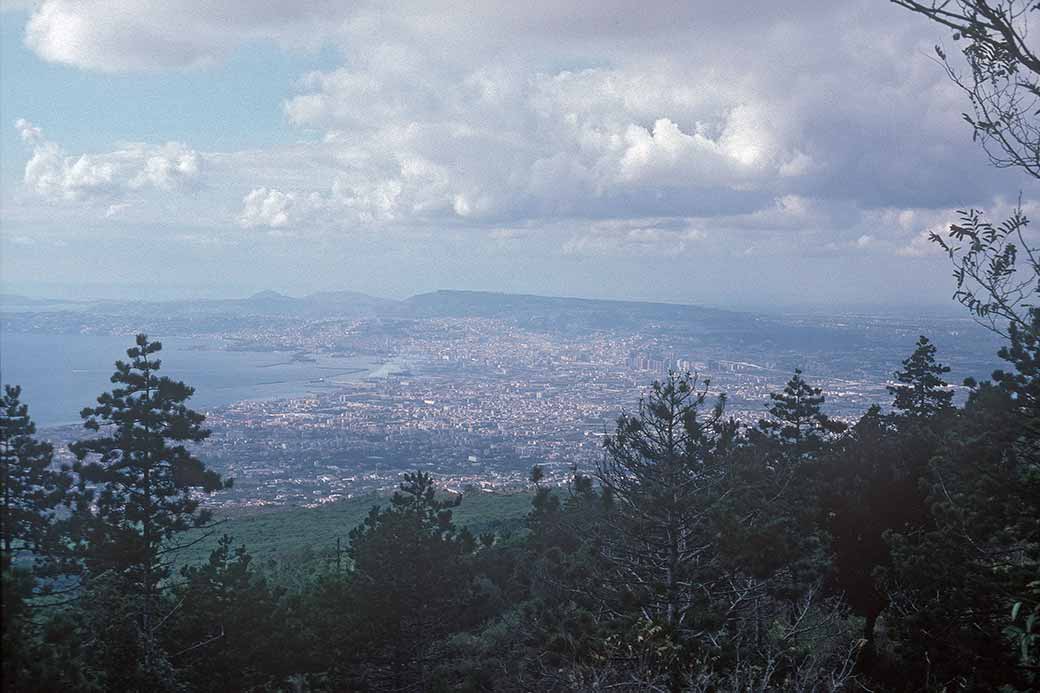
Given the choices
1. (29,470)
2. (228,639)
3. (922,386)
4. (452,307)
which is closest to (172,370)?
(29,470)

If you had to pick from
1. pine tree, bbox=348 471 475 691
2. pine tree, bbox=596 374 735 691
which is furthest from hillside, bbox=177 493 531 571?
pine tree, bbox=596 374 735 691

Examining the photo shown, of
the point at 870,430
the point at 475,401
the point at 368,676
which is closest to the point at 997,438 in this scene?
the point at 870,430

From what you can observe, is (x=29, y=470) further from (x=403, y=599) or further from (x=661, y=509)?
(x=661, y=509)

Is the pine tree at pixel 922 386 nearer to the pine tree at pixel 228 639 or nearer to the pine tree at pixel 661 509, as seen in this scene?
the pine tree at pixel 661 509

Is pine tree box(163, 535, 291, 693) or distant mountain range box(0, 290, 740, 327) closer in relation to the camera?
pine tree box(163, 535, 291, 693)

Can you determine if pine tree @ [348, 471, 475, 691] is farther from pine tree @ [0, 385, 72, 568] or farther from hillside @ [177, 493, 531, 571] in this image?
hillside @ [177, 493, 531, 571]
